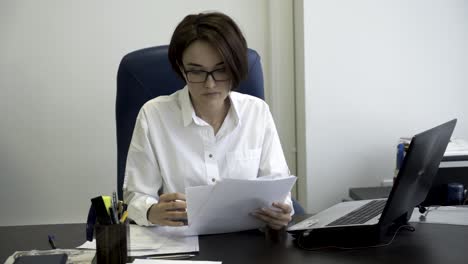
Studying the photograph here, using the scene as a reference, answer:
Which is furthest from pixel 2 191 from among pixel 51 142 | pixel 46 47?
pixel 46 47

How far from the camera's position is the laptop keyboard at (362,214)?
1.35 m

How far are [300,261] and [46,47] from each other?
73.3 inches

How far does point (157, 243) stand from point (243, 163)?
0.48 metres

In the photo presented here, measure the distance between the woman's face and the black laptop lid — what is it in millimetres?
559

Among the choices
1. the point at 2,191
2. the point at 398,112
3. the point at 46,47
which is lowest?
the point at 2,191

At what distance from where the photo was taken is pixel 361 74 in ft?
8.07

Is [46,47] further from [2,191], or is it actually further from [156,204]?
[156,204]

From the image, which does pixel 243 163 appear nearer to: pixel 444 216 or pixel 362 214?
pixel 362 214

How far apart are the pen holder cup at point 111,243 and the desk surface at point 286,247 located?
6.5 inches

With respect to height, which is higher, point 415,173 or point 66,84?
point 66,84

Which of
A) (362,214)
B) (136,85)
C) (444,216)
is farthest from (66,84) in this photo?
(444,216)

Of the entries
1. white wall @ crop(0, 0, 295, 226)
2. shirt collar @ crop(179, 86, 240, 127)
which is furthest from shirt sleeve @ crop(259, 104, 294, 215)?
white wall @ crop(0, 0, 295, 226)

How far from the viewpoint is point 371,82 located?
2.47m

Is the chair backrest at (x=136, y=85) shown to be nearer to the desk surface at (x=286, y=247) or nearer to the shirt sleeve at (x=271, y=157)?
the shirt sleeve at (x=271, y=157)
